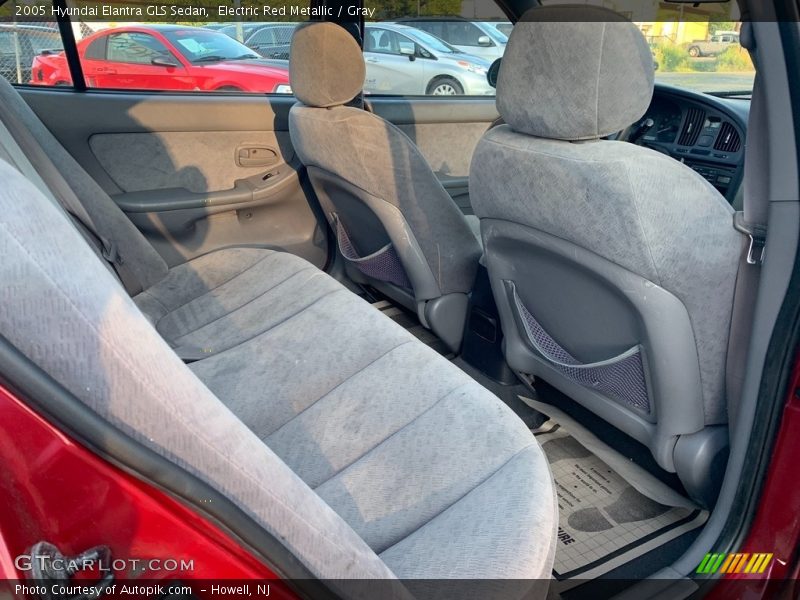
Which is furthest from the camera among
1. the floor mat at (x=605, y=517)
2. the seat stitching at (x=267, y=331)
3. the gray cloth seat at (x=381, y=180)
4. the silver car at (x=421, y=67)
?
the silver car at (x=421, y=67)

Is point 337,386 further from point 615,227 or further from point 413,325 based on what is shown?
point 413,325

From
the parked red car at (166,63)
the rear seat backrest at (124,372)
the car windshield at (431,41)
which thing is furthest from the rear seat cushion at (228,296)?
the car windshield at (431,41)

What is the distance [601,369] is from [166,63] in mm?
1941

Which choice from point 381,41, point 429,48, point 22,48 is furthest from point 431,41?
point 22,48

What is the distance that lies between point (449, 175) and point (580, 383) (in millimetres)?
1542

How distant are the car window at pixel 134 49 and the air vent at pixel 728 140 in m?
1.90

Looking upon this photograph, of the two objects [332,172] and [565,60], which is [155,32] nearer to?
[332,172]

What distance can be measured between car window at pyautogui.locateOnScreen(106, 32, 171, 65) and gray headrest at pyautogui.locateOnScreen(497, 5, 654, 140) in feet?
5.51

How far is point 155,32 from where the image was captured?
2428mm

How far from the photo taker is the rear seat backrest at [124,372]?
1.92 ft

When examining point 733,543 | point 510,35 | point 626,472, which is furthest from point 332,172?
point 733,543

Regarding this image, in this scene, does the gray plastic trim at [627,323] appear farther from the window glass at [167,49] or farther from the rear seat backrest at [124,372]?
the window glass at [167,49]

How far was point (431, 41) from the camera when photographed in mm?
2811

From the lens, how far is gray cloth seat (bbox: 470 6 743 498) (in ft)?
3.66
